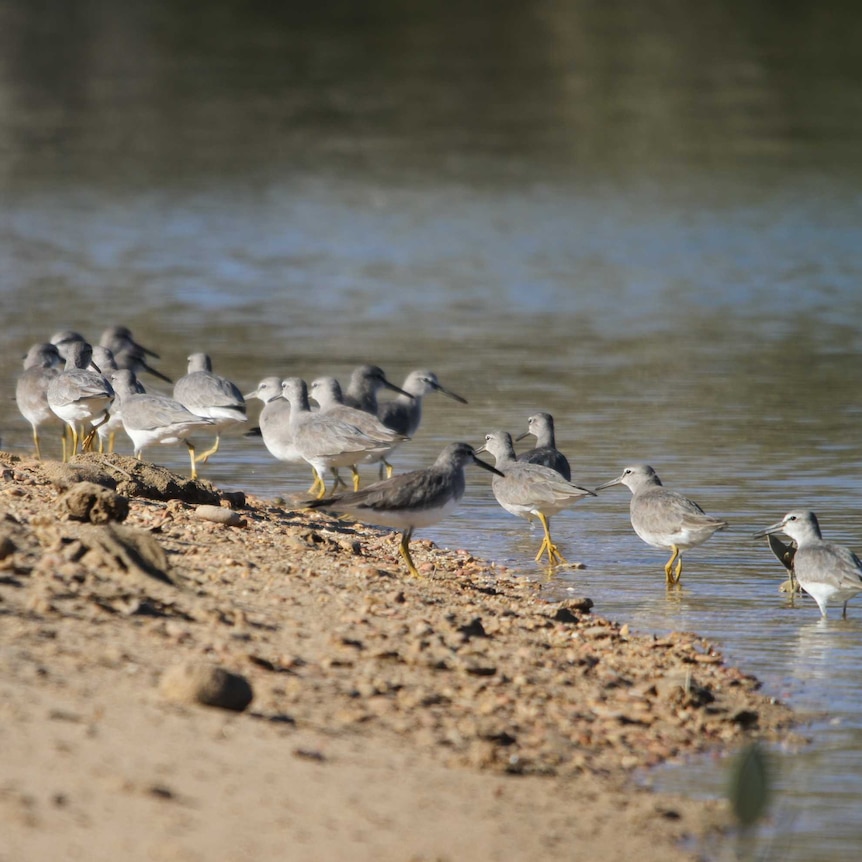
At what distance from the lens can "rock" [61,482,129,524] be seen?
298 inches

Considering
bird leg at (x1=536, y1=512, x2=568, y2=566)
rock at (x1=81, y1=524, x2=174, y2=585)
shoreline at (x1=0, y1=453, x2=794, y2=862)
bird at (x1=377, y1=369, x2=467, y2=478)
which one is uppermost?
bird at (x1=377, y1=369, x2=467, y2=478)

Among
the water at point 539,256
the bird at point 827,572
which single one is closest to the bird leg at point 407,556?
the water at point 539,256

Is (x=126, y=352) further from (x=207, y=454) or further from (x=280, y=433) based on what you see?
(x=280, y=433)

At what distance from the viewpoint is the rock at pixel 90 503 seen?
7.58 meters

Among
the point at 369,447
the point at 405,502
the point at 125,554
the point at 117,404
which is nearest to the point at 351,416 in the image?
the point at 369,447

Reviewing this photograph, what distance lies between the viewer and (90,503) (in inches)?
299

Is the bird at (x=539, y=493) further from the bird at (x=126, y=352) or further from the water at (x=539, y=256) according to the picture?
the bird at (x=126, y=352)

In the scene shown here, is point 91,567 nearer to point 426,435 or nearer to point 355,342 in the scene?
point 426,435

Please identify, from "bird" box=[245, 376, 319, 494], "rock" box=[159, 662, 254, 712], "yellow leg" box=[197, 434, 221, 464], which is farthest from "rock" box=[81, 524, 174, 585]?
"yellow leg" box=[197, 434, 221, 464]

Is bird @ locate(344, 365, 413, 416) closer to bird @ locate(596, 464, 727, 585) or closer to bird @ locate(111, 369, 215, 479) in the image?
bird @ locate(111, 369, 215, 479)

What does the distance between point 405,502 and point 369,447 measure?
7.59ft

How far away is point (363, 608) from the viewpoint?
23.5 ft

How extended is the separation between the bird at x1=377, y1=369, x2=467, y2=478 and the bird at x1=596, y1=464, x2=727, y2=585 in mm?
3281

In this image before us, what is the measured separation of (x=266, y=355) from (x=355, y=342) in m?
1.48
